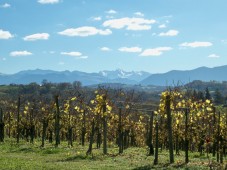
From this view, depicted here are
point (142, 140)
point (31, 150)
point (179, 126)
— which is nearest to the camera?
point (179, 126)

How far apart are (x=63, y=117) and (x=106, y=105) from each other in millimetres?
32599

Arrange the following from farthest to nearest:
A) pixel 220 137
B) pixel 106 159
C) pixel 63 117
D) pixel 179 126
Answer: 1. pixel 63 117
2. pixel 179 126
3. pixel 106 159
4. pixel 220 137

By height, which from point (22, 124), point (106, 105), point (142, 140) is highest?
point (106, 105)

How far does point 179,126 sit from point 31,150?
797 inches

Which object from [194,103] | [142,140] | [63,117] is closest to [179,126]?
[194,103]

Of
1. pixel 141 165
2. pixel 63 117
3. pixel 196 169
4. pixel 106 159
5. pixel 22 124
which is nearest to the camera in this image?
pixel 196 169

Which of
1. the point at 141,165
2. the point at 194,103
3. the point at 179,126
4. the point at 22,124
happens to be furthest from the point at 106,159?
the point at 22,124

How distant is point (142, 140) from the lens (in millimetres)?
93938

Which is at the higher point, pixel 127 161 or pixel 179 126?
pixel 179 126

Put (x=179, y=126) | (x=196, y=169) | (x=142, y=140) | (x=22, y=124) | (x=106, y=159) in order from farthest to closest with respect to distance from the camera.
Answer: (x=142, y=140) < (x=22, y=124) < (x=179, y=126) < (x=106, y=159) < (x=196, y=169)

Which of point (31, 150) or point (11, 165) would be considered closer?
point (11, 165)

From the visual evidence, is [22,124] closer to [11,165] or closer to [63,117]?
[63,117]

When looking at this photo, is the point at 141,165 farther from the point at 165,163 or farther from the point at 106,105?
the point at 106,105

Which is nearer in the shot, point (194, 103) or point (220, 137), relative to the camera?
point (220, 137)
